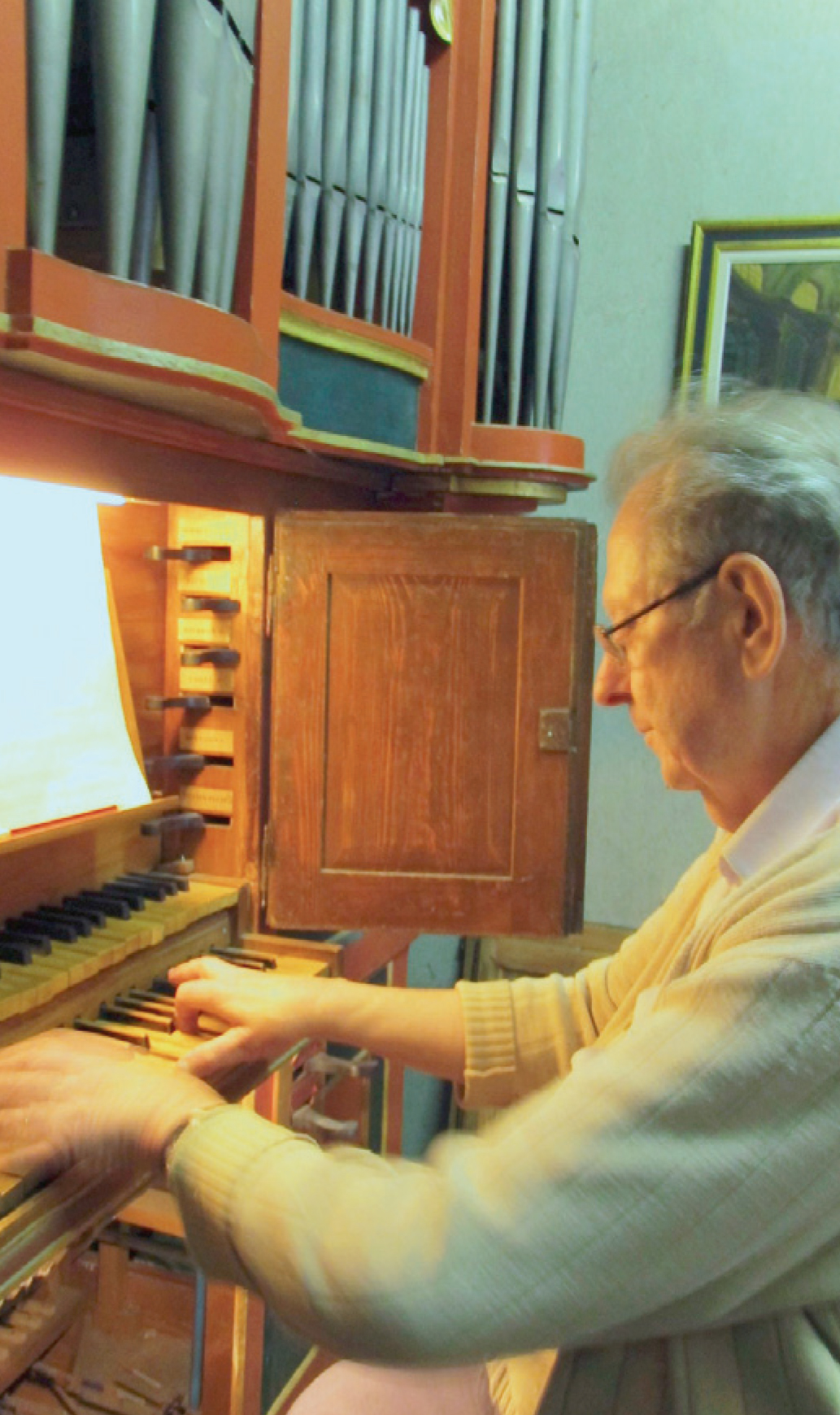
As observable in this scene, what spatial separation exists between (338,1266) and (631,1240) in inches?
7.7

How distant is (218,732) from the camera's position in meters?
1.79

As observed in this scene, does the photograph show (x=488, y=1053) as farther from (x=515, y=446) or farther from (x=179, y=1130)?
(x=515, y=446)

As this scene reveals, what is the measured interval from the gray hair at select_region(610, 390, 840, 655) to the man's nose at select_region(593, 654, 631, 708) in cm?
20

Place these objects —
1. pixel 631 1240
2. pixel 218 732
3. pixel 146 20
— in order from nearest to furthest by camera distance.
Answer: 1. pixel 631 1240
2. pixel 146 20
3. pixel 218 732

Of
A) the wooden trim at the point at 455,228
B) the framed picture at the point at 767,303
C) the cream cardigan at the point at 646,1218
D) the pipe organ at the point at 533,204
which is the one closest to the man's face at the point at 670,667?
the cream cardigan at the point at 646,1218

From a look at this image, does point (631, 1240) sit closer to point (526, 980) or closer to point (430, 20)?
point (526, 980)

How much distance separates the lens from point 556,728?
171cm

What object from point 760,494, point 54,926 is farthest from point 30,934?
point 760,494

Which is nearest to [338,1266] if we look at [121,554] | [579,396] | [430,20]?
[121,554]

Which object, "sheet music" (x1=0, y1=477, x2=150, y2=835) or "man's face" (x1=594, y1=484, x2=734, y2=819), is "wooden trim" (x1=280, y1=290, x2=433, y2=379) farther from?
"man's face" (x1=594, y1=484, x2=734, y2=819)

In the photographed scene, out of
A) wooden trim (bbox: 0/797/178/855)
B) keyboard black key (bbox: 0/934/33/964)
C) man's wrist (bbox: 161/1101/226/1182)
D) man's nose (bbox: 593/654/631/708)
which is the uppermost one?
man's nose (bbox: 593/654/631/708)

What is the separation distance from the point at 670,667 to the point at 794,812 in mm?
164

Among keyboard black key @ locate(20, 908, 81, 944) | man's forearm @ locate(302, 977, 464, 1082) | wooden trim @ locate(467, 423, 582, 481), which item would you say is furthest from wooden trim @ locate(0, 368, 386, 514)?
man's forearm @ locate(302, 977, 464, 1082)

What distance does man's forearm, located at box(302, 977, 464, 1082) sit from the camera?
1.34 meters
